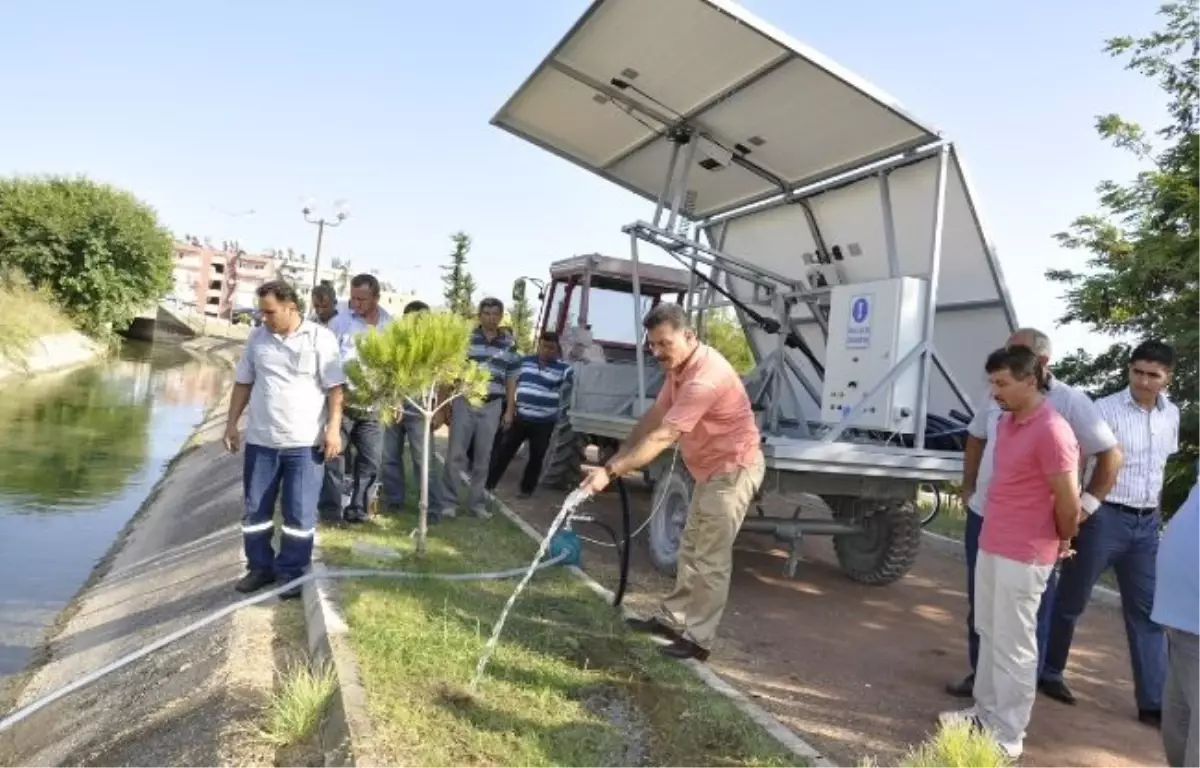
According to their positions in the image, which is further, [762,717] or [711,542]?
[711,542]

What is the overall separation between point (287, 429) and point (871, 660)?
3.56m

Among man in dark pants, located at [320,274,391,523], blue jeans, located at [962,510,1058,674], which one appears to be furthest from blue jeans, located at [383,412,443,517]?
blue jeans, located at [962,510,1058,674]

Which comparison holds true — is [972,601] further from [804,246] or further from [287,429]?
[804,246]

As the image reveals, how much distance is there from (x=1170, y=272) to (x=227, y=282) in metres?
99.1

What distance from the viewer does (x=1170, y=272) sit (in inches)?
435

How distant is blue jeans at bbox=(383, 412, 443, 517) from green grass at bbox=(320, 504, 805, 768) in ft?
5.52

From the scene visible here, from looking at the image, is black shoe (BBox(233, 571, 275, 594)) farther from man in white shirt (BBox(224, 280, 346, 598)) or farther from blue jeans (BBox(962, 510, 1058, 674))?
blue jeans (BBox(962, 510, 1058, 674))

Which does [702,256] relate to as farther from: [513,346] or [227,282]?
[227,282]

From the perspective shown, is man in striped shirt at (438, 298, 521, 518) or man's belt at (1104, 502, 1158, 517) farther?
man in striped shirt at (438, 298, 521, 518)

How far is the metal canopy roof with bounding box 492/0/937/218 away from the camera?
596 cm

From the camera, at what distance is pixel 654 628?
4.86 metres

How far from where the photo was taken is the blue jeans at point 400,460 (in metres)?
7.12

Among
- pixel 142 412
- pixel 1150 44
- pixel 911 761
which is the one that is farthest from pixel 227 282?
pixel 911 761

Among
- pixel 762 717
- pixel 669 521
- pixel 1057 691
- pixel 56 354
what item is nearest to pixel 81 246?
pixel 56 354
